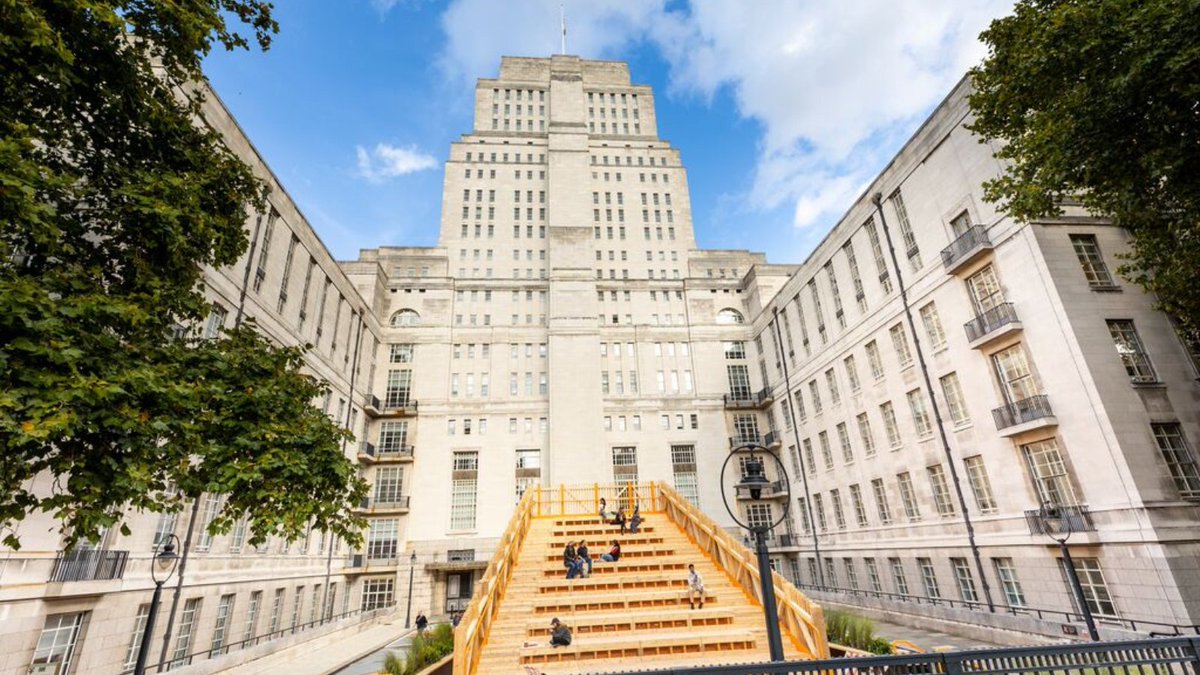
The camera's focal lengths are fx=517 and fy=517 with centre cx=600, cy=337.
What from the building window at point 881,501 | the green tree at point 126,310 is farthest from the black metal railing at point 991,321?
the green tree at point 126,310

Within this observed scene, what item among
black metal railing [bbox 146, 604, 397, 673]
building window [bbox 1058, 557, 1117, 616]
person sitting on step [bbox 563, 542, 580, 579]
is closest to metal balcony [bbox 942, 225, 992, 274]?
building window [bbox 1058, 557, 1117, 616]

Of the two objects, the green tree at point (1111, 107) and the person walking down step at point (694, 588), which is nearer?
the green tree at point (1111, 107)

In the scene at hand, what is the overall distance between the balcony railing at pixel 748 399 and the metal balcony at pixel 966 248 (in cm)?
1985

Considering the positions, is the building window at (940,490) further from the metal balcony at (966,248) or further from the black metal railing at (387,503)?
the black metal railing at (387,503)

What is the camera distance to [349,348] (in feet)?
120

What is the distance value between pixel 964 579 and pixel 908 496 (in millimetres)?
4393

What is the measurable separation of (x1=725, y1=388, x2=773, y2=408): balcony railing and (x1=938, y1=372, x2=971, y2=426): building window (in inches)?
681

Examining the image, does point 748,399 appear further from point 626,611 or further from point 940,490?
point 626,611

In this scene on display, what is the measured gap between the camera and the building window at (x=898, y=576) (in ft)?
83.3

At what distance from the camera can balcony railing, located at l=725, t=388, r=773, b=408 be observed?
41.1m

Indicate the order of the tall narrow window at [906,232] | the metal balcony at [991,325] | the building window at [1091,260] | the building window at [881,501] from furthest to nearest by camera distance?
the building window at [881,501] < the tall narrow window at [906,232] < the metal balcony at [991,325] < the building window at [1091,260]

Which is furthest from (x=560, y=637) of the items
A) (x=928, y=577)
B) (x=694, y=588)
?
(x=928, y=577)

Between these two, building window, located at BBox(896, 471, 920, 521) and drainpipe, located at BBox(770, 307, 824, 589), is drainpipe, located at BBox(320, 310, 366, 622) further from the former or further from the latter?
building window, located at BBox(896, 471, 920, 521)

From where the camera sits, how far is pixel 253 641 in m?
24.0
